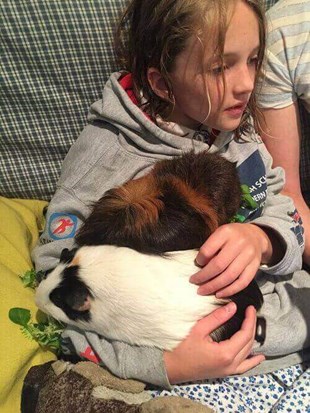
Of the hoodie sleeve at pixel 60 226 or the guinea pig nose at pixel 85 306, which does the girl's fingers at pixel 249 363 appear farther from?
the hoodie sleeve at pixel 60 226

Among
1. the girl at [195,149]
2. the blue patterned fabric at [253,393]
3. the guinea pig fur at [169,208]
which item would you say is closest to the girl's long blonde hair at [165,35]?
the girl at [195,149]

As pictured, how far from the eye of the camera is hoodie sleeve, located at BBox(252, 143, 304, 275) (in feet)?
4.13

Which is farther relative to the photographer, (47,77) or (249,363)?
(47,77)

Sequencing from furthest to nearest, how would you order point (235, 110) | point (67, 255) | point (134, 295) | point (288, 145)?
point (288, 145) < point (235, 110) < point (67, 255) < point (134, 295)

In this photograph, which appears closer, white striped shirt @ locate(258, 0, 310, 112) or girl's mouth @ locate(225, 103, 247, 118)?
girl's mouth @ locate(225, 103, 247, 118)

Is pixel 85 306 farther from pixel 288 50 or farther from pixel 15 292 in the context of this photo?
pixel 288 50

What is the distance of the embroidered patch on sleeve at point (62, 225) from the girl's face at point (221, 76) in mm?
472

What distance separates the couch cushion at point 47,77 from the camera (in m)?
1.37

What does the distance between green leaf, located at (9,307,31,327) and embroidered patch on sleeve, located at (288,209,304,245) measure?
801 millimetres

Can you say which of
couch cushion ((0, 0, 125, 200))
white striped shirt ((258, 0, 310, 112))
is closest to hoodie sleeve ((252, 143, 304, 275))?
white striped shirt ((258, 0, 310, 112))

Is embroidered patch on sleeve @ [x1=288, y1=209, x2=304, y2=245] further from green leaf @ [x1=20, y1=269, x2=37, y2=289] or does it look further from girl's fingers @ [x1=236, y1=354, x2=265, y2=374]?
green leaf @ [x1=20, y1=269, x2=37, y2=289]

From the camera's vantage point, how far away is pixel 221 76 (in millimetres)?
1187

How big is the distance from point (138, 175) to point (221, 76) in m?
0.37

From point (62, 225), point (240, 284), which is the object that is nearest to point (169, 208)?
point (240, 284)
